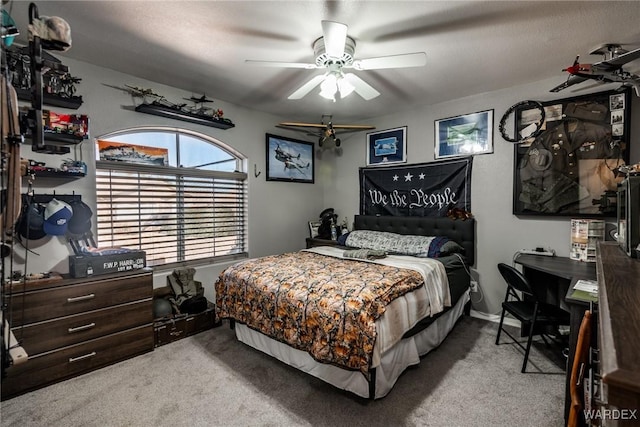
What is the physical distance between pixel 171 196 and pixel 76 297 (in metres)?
1.39

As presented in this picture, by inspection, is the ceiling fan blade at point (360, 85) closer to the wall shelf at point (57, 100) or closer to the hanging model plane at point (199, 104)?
the hanging model plane at point (199, 104)

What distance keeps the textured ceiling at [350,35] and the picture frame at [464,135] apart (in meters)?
0.40

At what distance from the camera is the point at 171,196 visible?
339 centimetres

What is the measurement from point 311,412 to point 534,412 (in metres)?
1.43

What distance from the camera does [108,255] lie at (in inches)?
99.3

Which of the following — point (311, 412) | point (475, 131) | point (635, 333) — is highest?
point (475, 131)

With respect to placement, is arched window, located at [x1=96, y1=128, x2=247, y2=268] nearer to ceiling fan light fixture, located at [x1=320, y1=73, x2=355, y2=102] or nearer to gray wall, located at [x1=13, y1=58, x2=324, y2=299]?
gray wall, located at [x1=13, y1=58, x2=324, y2=299]

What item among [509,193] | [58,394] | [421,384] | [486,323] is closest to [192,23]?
[58,394]

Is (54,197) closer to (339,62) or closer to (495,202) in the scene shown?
(339,62)

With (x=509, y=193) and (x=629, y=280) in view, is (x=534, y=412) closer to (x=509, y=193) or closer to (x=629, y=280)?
(x=629, y=280)

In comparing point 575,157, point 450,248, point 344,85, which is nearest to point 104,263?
point 344,85

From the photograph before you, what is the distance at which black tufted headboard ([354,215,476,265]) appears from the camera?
11.5 feet

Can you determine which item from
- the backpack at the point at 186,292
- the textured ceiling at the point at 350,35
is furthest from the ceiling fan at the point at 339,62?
the backpack at the point at 186,292

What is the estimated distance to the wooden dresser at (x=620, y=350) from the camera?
502mm
